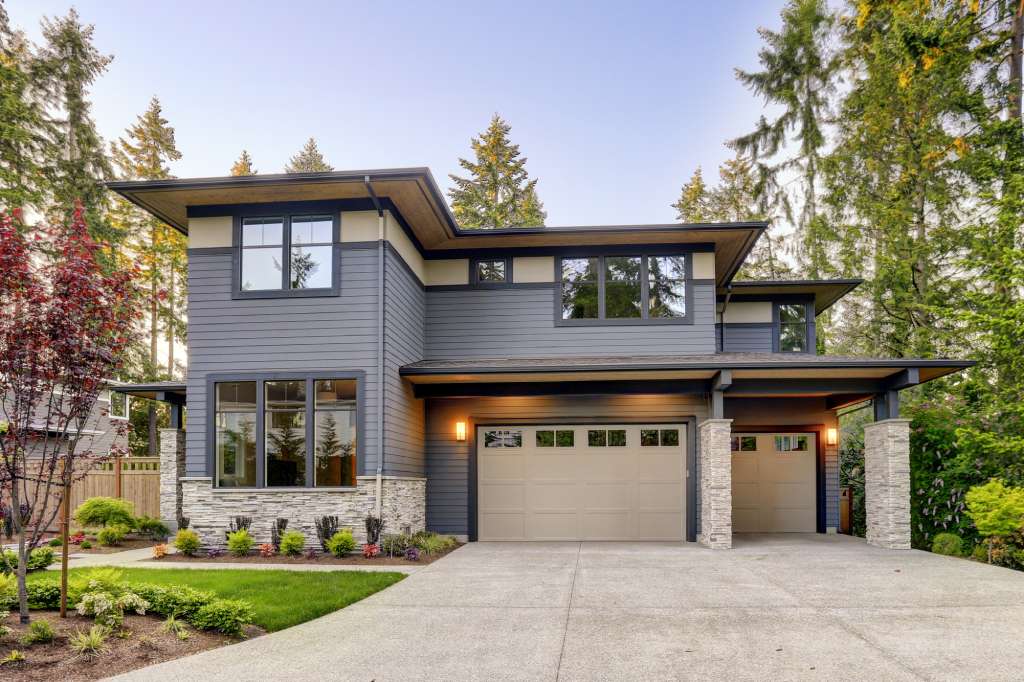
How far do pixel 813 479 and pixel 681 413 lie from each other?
3.41m

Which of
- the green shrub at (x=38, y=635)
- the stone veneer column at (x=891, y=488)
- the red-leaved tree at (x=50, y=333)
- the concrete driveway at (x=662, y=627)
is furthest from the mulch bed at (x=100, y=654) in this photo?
the stone veneer column at (x=891, y=488)

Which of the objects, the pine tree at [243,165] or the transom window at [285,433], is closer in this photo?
the transom window at [285,433]

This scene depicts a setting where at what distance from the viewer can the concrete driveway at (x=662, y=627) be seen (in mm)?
4977

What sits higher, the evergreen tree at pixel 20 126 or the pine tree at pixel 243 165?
the pine tree at pixel 243 165

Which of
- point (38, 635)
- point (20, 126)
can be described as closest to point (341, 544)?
point (38, 635)

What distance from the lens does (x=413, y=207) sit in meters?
11.5

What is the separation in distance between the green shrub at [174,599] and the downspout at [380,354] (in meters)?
4.37

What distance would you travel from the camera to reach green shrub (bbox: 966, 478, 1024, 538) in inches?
379

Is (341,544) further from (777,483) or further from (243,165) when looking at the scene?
(243,165)

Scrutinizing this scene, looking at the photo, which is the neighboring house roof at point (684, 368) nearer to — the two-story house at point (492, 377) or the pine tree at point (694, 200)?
the two-story house at point (492, 377)

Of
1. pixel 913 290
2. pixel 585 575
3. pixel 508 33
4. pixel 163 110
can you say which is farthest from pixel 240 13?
pixel 913 290

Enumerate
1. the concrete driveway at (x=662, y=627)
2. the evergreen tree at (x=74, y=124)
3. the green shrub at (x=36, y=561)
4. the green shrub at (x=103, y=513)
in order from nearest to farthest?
the concrete driveway at (x=662, y=627)
the green shrub at (x=36, y=561)
the green shrub at (x=103, y=513)
the evergreen tree at (x=74, y=124)

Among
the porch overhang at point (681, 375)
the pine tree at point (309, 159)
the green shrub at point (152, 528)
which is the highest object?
the pine tree at point (309, 159)

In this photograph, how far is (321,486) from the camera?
1079 centimetres
